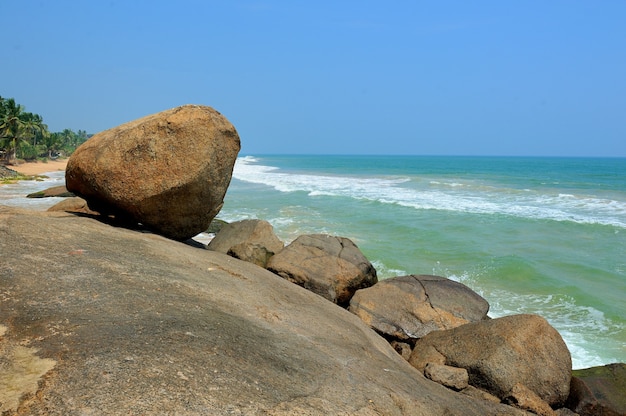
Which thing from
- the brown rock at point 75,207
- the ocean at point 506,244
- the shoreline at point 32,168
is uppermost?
the brown rock at point 75,207

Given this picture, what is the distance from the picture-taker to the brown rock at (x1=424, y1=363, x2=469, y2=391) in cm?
599

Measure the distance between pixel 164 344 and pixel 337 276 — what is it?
552 centimetres

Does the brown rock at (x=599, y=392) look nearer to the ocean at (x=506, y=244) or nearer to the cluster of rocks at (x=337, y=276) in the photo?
the cluster of rocks at (x=337, y=276)

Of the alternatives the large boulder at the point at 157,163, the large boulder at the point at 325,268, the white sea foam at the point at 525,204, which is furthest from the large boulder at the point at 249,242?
the white sea foam at the point at 525,204

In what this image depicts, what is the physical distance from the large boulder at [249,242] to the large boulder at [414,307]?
197 centimetres

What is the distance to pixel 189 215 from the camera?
26.5ft

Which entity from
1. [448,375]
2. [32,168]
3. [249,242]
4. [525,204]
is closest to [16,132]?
[32,168]

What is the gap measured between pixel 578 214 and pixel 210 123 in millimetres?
24418

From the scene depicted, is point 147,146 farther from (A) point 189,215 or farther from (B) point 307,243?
(B) point 307,243

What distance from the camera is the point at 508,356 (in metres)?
6.44

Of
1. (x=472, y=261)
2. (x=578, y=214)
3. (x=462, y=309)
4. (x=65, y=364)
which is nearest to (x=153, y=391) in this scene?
(x=65, y=364)

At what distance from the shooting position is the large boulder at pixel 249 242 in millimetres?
9312

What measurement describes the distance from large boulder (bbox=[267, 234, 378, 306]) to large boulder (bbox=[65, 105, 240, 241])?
209 cm

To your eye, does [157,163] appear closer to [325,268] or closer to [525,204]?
[325,268]
